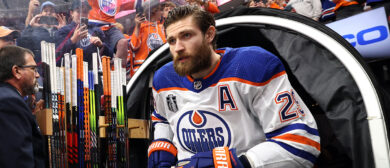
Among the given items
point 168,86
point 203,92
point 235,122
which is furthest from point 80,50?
point 235,122

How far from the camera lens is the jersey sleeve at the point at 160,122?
1423 mm

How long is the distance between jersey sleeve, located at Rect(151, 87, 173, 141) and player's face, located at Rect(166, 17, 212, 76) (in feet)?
0.88

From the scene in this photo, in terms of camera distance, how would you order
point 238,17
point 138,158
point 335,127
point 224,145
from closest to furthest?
point 224,145, point 335,127, point 238,17, point 138,158

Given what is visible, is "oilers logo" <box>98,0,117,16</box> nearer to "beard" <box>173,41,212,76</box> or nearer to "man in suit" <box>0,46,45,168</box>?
"man in suit" <box>0,46,45,168</box>

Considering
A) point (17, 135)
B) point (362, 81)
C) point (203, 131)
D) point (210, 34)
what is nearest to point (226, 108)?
point (203, 131)

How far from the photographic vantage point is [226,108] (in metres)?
1.20

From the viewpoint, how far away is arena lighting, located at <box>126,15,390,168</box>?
44.9 inches

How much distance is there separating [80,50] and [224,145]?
85cm

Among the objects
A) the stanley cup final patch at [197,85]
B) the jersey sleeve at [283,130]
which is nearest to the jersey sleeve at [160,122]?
the stanley cup final patch at [197,85]

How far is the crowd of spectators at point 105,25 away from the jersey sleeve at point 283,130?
0.89m

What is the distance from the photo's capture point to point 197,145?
48.8 inches

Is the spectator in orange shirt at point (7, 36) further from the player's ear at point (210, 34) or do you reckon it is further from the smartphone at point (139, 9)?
the smartphone at point (139, 9)

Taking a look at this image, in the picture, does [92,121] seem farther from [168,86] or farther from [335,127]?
[335,127]

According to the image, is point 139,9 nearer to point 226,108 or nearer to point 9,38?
point 9,38
